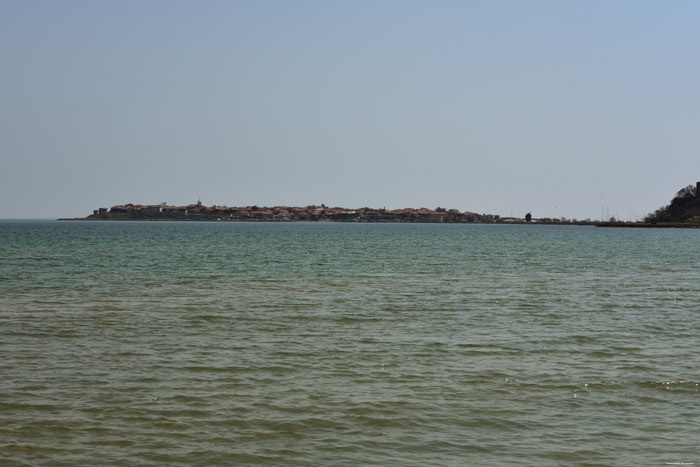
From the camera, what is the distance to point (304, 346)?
59.0 feet

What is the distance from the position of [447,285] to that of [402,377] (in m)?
22.8

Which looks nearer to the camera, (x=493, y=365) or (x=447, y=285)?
(x=493, y=365)

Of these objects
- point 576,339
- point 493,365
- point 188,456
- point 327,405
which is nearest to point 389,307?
point 576,339

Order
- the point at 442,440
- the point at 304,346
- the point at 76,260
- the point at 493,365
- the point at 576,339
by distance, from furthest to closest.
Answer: the point at 76,260, the point at 576,339, the point at 304,346, the point at 493,365, the point at 442,440

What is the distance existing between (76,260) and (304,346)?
43.9m

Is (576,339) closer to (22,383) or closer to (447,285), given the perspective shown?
(22,383)

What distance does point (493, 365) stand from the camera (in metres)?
15.7

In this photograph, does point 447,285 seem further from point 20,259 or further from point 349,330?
point 20,259

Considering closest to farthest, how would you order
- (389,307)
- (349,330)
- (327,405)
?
(327,405), (349,330), (389,307)

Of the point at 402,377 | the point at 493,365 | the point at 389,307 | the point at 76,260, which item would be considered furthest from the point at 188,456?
the point at 76,260

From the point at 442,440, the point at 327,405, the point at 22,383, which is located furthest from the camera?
the point at 22,383

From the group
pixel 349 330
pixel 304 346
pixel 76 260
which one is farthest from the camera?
pixel 76 260

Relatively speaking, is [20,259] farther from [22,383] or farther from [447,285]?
[22,383]

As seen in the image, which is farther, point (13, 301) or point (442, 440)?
point (13, 301)
